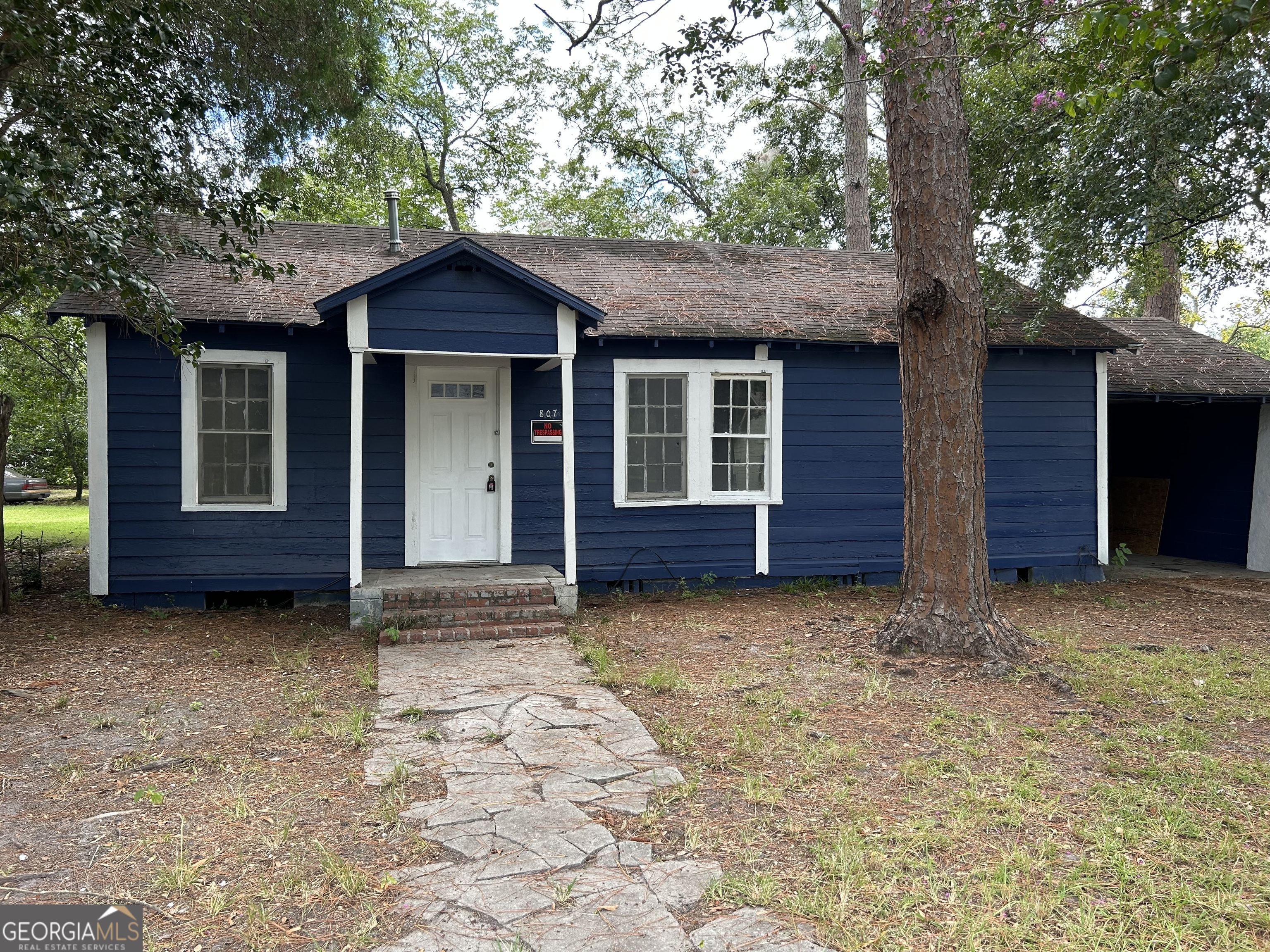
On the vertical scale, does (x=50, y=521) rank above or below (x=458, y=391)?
below

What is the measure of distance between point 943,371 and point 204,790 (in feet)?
18.1

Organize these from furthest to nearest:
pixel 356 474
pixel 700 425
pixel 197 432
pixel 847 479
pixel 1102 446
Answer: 1. pixel 1102 446
2. pixel 847 479
3. pixel 700 425
4. pixel 197 432
5. pixel 356 474

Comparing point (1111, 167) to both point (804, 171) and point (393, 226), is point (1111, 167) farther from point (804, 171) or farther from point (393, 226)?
point (804, 171)

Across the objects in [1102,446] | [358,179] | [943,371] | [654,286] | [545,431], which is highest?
[358,179]

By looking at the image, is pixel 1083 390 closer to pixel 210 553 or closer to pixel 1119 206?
pixel 1119 206

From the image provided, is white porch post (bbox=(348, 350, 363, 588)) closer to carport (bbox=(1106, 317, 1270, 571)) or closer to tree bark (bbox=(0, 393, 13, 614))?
tree bark (bbox=(0, 393, 13, 614))

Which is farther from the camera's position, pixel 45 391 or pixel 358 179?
pixel 358 179

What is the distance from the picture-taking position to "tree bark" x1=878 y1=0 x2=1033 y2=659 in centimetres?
651

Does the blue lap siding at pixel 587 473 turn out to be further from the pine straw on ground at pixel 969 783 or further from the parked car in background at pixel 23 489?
the parked car in background at pixel 23 489

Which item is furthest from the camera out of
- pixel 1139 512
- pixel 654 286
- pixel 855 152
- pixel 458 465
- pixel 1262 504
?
pixel 855 152

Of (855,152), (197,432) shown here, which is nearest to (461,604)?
(197,432)

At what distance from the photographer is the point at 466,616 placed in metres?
7.52

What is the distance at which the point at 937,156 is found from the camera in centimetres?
655

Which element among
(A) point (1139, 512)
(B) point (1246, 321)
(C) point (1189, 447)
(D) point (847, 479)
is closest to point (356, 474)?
(D) point (847, 479)
